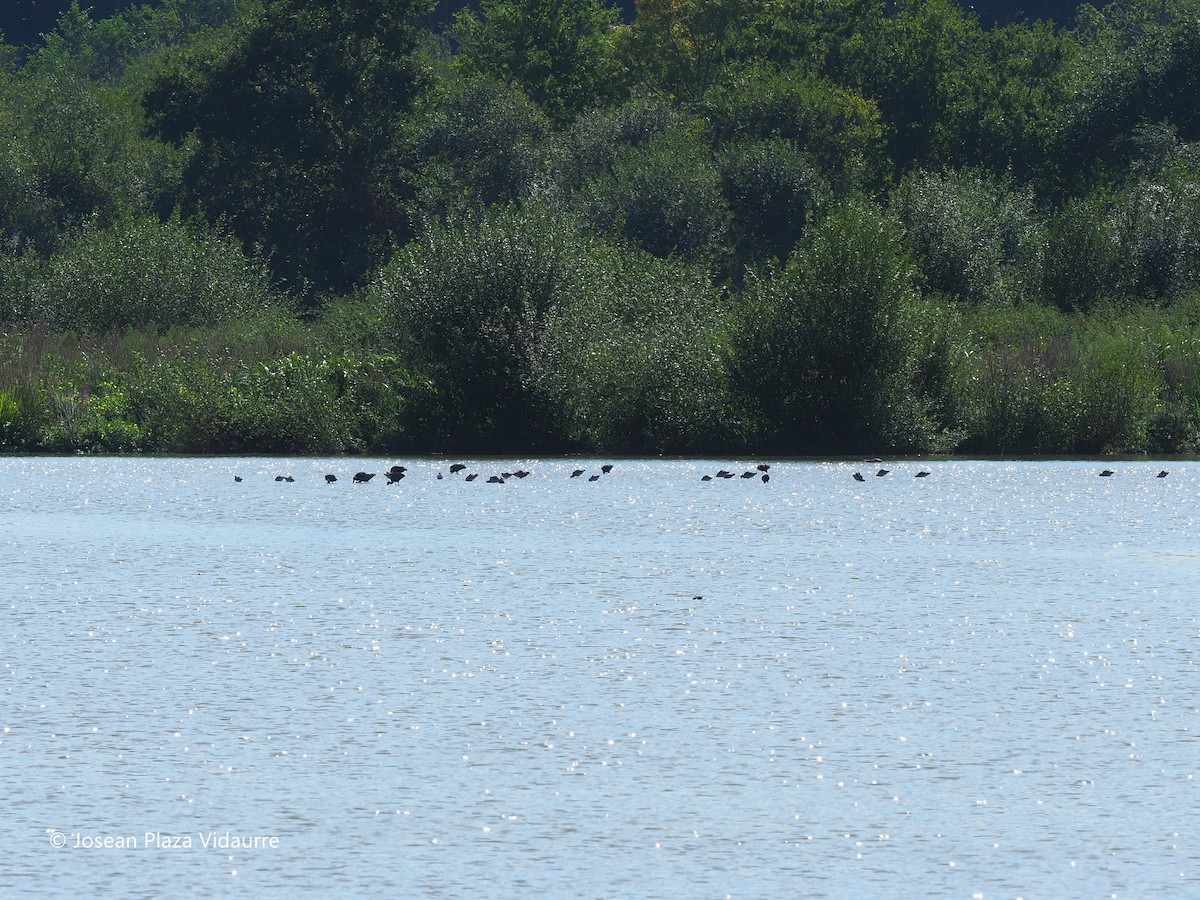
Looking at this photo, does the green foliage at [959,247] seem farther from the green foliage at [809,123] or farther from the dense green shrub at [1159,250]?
the green foliage at [809,123]

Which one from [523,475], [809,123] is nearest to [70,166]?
[809,123]

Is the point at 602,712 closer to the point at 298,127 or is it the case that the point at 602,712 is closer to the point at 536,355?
the point at 536,355

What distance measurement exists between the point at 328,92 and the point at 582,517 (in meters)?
58.3

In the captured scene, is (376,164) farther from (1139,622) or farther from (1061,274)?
(1139,622)

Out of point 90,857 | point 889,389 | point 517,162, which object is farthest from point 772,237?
point 90,857

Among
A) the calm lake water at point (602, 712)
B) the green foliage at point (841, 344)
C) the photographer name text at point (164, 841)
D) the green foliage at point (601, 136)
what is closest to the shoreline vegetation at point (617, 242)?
the green foliage at point (841, 344)

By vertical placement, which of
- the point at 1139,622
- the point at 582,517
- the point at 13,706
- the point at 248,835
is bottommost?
the point at 582,517

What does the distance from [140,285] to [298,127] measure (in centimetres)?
2456

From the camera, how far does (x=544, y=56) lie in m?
107

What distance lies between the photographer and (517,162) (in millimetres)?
89688

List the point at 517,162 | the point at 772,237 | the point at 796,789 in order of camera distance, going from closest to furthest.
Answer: the point at 796,789 < the point at 772,237 < the point at 517,162

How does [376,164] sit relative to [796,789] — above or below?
below

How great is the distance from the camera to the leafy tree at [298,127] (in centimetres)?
8969

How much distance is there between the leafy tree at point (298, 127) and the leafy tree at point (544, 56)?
1330 centimetres
